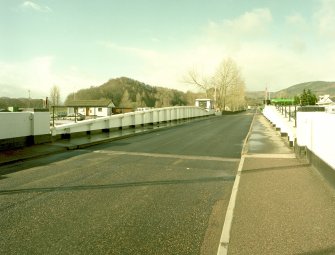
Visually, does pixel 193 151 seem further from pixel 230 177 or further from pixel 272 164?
pixel 230 177

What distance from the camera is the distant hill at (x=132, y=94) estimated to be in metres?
158

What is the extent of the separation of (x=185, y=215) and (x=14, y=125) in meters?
9.08

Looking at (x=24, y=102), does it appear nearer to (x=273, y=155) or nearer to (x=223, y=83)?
(x=223, y=83)

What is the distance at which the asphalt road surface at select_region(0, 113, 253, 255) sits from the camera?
162 inches

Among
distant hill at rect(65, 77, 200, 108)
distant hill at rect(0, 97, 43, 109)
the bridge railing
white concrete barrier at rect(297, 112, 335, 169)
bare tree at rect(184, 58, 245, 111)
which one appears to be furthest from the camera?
distant hill at rect(65, 77, 200, 108)

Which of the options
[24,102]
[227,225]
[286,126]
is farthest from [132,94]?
[227,225]

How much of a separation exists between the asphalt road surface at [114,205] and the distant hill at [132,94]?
473ft

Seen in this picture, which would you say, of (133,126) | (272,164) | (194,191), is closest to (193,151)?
(272,164)

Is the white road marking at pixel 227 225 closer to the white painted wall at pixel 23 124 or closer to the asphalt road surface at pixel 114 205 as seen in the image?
the asphalt road surface at pixel 114 205

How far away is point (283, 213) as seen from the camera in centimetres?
527

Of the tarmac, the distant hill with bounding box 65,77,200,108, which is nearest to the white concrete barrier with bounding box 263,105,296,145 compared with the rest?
the tarmac

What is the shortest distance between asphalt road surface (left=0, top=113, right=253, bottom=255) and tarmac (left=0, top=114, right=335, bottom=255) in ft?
1.07

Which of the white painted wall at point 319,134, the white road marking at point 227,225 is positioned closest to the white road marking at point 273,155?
the white painted wall at point 319,134

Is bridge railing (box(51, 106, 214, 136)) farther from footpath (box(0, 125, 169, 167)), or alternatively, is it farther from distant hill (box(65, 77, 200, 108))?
distant hill (box(65, 77, 200, 108))
